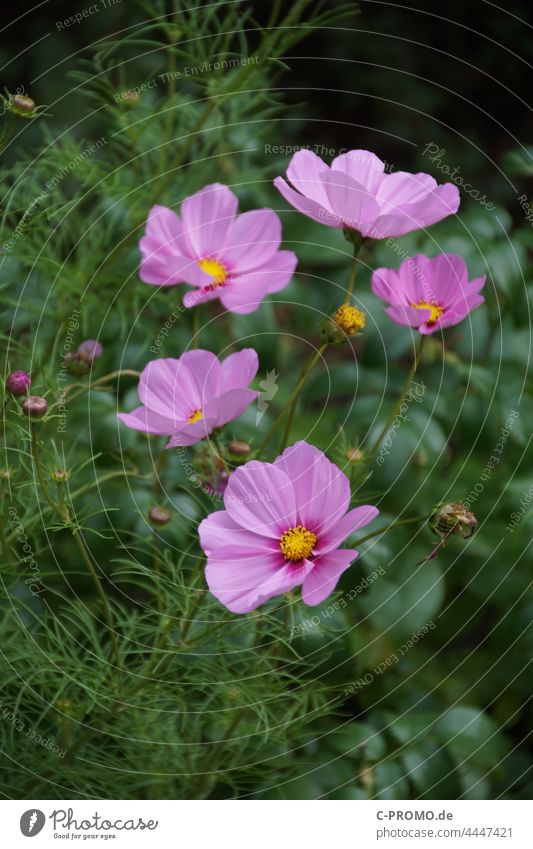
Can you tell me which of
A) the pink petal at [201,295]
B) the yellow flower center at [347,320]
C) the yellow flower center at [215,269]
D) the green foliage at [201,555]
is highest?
the yellow flower center at [347,320]

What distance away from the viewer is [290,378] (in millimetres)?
956

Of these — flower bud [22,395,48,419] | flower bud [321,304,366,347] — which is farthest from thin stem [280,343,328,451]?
flower bud [22,395,48,419]

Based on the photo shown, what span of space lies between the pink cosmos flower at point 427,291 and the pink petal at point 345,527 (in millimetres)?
97

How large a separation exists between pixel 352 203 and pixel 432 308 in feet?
0.22

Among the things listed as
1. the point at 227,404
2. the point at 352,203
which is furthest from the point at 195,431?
the point at 352,203

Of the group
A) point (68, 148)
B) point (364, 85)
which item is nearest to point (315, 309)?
point (68, 148)

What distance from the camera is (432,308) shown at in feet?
1.64

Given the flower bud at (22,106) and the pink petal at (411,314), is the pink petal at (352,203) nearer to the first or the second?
the pink petal at (411,314)

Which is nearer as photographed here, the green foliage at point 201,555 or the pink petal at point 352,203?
the pink petal at point 352,203

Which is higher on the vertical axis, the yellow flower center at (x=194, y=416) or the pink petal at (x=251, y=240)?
the pink petal at (x=251, y=240)

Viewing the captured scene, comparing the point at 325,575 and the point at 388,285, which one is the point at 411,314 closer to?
the point at 388,285

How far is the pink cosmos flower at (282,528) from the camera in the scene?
1.44 feet

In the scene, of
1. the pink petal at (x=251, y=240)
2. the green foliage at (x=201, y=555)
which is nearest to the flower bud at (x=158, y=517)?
the green foliage at (x=201, y=555)

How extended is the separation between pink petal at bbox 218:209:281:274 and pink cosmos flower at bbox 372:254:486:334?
2.9 inches
